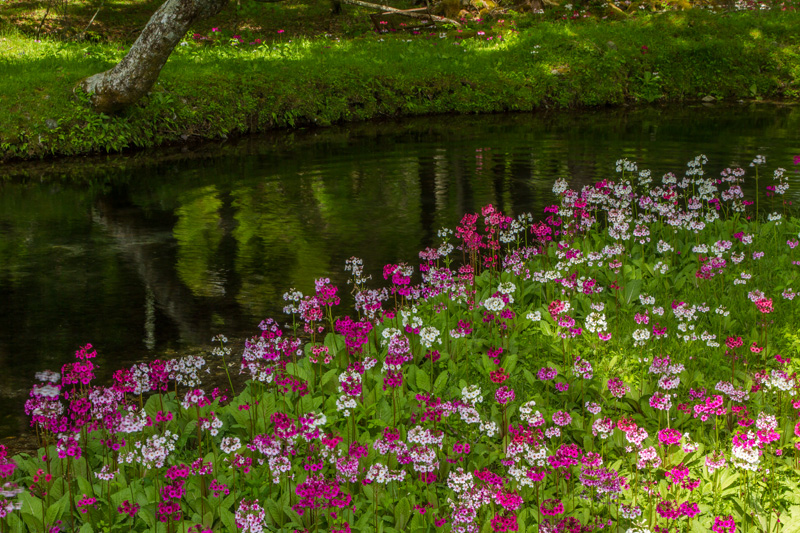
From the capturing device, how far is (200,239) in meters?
10.4

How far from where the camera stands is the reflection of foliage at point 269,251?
8.40 m

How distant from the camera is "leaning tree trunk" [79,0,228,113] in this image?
1372 cm

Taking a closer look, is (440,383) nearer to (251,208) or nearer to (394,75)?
(251,208)

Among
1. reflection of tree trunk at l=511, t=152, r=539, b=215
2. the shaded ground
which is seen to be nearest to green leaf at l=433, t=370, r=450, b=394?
reflection of tree trunk at l=511, t=152, r=539, b=215

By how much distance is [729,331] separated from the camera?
6254 millimetres

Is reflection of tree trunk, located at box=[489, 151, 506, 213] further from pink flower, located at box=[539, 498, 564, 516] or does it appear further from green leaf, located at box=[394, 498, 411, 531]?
green leaf, located at box=[394, 498, 411, 531]

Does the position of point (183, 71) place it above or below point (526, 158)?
above

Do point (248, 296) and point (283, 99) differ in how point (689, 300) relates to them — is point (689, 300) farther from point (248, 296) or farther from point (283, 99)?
point (283, 99)

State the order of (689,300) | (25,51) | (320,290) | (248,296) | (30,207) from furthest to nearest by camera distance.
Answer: (25,51) → (30,207) → (248,296) → (689,300) → (320,290)

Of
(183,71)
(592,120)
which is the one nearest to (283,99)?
(183,71)

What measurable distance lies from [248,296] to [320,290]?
8.42ft

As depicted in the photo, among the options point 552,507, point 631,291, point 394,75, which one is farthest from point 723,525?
point 394,75

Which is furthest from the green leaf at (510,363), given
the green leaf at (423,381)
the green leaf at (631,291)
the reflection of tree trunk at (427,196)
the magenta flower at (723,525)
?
→ the reflection of tree trunk at (427,196)

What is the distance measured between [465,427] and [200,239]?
615cm
